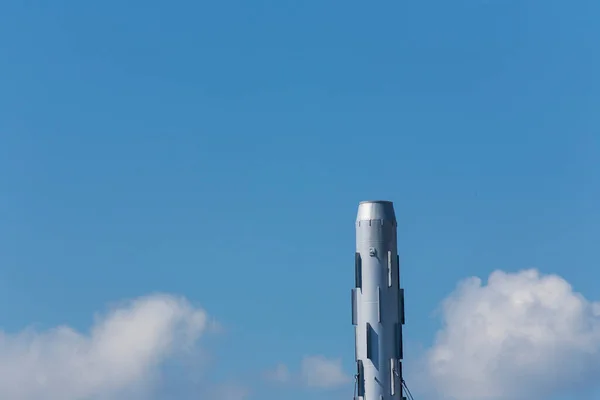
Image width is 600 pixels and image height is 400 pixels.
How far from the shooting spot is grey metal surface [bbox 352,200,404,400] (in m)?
93.0

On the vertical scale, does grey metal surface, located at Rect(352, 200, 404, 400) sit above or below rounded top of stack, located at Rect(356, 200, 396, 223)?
below

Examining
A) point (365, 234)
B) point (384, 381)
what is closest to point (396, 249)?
point (365, 234)

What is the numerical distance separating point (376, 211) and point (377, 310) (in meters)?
7.28

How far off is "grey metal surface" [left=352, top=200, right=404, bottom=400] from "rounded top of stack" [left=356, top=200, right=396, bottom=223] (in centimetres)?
7

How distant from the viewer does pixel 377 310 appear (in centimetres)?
9325

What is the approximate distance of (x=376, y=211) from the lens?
312ft

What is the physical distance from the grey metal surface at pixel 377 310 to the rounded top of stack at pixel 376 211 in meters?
0.07

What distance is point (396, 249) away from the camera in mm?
95000

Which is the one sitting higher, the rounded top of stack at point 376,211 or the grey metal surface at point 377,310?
the rounded top of stack at point 376,211

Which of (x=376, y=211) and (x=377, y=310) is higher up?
(x=376, y=211)

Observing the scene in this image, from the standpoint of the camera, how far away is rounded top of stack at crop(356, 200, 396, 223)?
95125mm

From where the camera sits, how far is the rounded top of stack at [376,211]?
95125 mm

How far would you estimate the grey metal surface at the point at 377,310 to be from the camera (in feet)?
305

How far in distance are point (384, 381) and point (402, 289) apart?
22.2 ft
